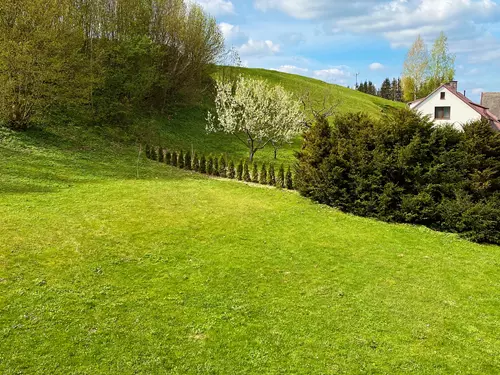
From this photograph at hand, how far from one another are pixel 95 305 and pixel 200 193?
9.38 m

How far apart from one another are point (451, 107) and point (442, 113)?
3.72ft

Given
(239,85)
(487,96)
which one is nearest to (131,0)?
(239,85)

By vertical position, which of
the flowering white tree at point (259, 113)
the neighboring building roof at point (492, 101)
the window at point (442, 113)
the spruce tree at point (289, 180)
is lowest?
the spruce tree at point (289, 180)

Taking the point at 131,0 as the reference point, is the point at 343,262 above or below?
below

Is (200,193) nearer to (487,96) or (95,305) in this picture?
(95,305)

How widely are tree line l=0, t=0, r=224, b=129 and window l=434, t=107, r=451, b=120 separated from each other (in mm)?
24080

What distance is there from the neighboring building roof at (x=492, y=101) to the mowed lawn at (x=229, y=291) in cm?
3687

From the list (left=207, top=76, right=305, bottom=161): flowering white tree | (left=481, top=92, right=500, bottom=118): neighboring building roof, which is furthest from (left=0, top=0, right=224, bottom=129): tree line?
(left=481, top=92, right=500, bottom=118): neighboring building roof

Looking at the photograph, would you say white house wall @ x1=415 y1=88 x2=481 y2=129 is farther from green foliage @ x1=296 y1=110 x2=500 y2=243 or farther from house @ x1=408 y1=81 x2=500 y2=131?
green foliage @ x1=296 y1=110 x2=500 y2=243

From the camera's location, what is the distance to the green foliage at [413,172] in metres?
12.0

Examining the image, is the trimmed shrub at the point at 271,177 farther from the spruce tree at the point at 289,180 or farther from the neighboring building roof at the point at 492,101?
the neighboring building roof at the point at 492,101

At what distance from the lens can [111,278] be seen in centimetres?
779

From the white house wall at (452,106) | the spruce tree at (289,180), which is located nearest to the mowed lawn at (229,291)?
the spruce tree at (289,180)

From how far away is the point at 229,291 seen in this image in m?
7.61
